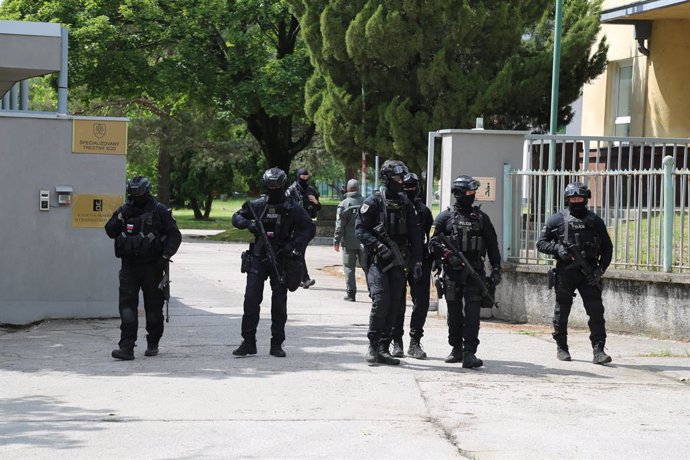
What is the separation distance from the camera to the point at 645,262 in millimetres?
12430

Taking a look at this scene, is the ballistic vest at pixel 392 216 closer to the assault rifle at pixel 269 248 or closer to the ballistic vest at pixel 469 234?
the ballistic vest at pixel 469 234

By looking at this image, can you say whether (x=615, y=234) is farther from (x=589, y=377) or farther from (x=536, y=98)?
(x=536, y=98)

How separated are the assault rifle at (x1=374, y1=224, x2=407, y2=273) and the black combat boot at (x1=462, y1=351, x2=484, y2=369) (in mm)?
920

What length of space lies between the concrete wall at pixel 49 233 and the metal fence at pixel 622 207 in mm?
4602

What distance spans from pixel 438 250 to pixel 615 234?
3184 millimetres

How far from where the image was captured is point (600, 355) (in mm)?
10492

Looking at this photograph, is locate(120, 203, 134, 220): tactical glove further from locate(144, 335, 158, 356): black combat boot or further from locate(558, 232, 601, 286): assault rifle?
locate(558, 232, 601, 286): assault rifle

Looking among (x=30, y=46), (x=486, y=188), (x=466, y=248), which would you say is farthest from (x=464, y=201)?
(x=30, y=46)

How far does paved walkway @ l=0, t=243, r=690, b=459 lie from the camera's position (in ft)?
22.9

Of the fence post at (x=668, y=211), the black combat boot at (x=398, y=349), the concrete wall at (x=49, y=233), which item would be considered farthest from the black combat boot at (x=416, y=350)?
the concrete wall at (x=49, y=233)

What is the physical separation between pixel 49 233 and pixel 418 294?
4.61m

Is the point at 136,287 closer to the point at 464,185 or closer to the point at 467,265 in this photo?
the point at 467,265

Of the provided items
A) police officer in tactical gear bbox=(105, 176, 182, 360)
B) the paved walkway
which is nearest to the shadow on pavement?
the paved walkway

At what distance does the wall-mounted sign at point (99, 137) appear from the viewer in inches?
514
